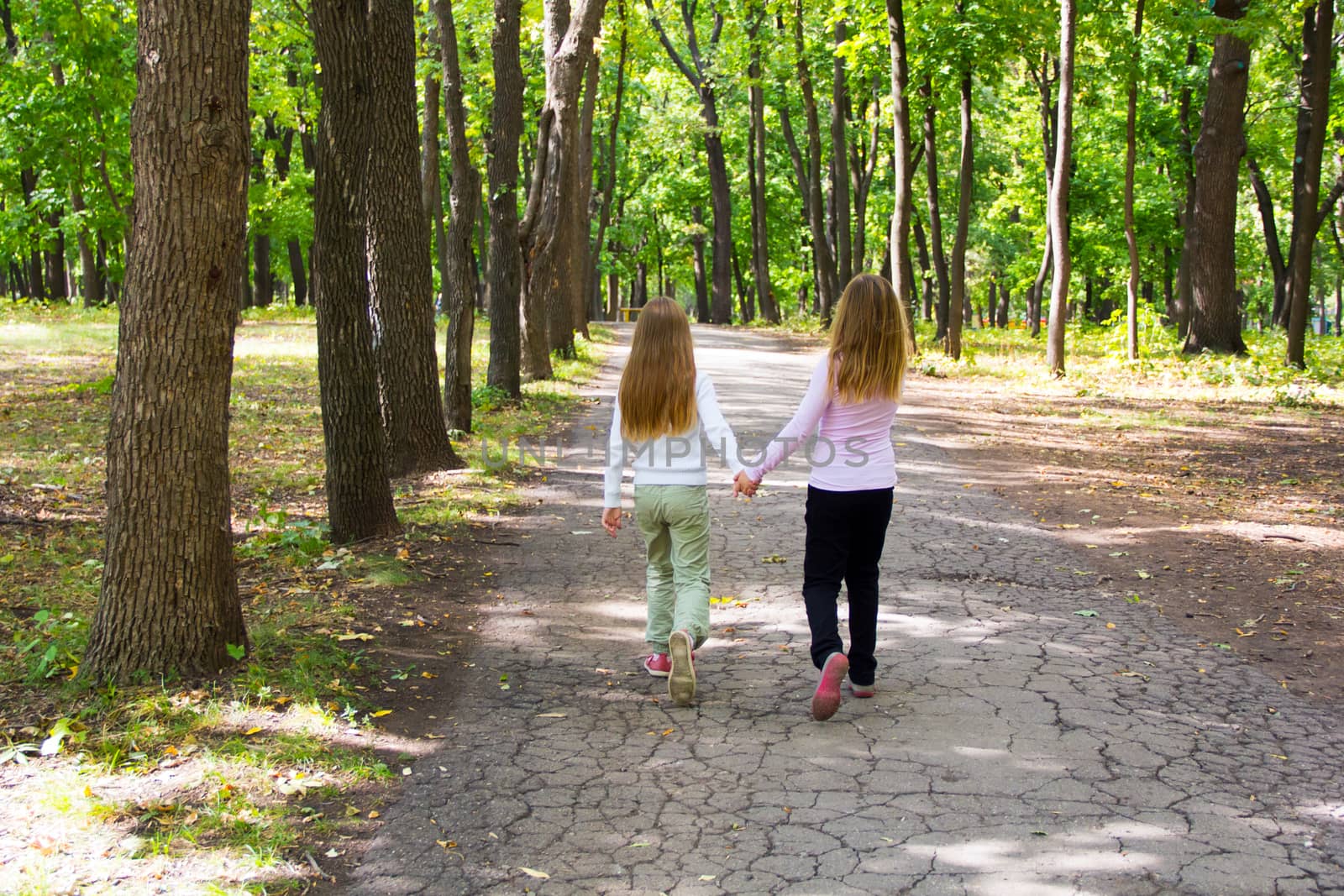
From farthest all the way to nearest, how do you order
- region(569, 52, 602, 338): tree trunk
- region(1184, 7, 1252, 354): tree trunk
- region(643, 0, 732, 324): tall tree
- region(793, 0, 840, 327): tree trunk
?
region(643, 0, 732, 324): tall tree, region(793, 0, 840, 327): tree trunk, region(569, 52, 602, 338): tree trunk, region(1184, 7, 1252, 354): tree trunk

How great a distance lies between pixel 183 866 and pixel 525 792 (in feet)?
4.06

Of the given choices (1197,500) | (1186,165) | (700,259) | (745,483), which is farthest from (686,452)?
(700,259)

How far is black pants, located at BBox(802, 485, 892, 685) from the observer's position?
514 cm

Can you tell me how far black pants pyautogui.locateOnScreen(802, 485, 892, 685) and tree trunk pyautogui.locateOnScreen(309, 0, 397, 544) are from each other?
3.80 m

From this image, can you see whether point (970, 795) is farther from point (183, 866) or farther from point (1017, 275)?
point (1017, 275)

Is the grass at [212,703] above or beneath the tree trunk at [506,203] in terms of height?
beneath

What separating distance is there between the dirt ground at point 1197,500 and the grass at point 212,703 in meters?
4.64

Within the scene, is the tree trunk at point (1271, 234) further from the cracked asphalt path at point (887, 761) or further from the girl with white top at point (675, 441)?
the girl with white top at point (675, 441)

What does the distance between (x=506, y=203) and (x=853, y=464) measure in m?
10.4

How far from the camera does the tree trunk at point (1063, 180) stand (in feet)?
54.6

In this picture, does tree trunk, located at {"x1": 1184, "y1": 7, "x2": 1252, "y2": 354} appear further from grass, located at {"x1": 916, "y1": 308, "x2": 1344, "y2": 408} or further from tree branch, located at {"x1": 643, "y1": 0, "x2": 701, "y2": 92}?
tree branch, located at {"x1": 643, "y1": 0, "x2": 701, "y2": 92}

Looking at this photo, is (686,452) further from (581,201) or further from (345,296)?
(581,201)

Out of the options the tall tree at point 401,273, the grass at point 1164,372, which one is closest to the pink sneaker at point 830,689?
the tall tree at point 401,273

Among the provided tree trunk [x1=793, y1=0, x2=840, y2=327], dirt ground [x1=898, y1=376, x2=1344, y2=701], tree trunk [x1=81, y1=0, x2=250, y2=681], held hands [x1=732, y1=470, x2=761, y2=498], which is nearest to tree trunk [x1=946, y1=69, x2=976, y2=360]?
dirt ground [x1=898, y1=376, x2=1344, y2=701]
